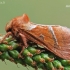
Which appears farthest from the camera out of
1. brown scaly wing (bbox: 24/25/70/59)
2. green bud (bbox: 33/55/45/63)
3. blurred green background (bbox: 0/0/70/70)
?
blurred green background (bbox: 0/0/70/70)

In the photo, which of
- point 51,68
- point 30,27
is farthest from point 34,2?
point 51,68

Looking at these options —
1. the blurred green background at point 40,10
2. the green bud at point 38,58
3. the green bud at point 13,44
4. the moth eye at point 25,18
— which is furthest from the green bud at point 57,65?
the blurred green background at point 40,10

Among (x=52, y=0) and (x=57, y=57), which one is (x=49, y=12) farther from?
(x=57, y=57)

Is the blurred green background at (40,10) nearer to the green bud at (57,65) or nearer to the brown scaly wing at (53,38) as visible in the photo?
the brown scaly wing at (53,38)

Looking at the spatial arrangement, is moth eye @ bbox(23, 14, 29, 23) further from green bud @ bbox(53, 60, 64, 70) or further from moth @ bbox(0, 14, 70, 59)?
green bud @ bbox(53, 60, 64, 70)

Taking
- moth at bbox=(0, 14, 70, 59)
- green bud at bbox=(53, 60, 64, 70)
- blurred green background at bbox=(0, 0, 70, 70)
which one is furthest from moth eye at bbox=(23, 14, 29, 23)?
blurred green background at bbox=(0, 0, 70, 70)

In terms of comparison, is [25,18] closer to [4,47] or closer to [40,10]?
[4,47]
